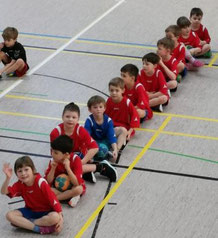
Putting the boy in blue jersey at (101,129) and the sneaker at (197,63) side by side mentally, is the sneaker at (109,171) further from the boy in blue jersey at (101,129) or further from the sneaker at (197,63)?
the sneaker at (197,63)

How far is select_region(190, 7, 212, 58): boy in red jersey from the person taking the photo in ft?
29.1

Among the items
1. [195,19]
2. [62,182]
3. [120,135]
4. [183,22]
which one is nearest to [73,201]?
[62,182]

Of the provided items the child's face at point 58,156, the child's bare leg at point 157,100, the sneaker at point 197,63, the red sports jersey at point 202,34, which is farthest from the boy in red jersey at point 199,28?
the child's face at point 58,156

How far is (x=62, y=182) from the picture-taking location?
5391mm

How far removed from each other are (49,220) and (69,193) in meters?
0.47

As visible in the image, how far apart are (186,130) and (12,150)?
1.93 meters

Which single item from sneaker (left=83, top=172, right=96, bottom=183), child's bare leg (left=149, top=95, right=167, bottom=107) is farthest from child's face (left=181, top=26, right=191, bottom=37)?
sneaker (left=83, top=172, right=96, bottom=183)

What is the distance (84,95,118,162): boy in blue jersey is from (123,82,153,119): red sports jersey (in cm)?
69

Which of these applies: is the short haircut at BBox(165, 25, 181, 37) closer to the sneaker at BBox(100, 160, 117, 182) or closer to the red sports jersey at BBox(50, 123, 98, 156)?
the red sports jersey at BBox(50, 123, 98, 156)

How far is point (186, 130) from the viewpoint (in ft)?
22.2

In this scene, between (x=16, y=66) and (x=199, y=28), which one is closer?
(x=16, y=66)

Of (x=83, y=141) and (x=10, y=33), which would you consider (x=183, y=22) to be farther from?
(x=83, y=141)

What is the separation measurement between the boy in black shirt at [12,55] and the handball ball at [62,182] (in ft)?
10.00

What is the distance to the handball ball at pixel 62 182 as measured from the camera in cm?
539
